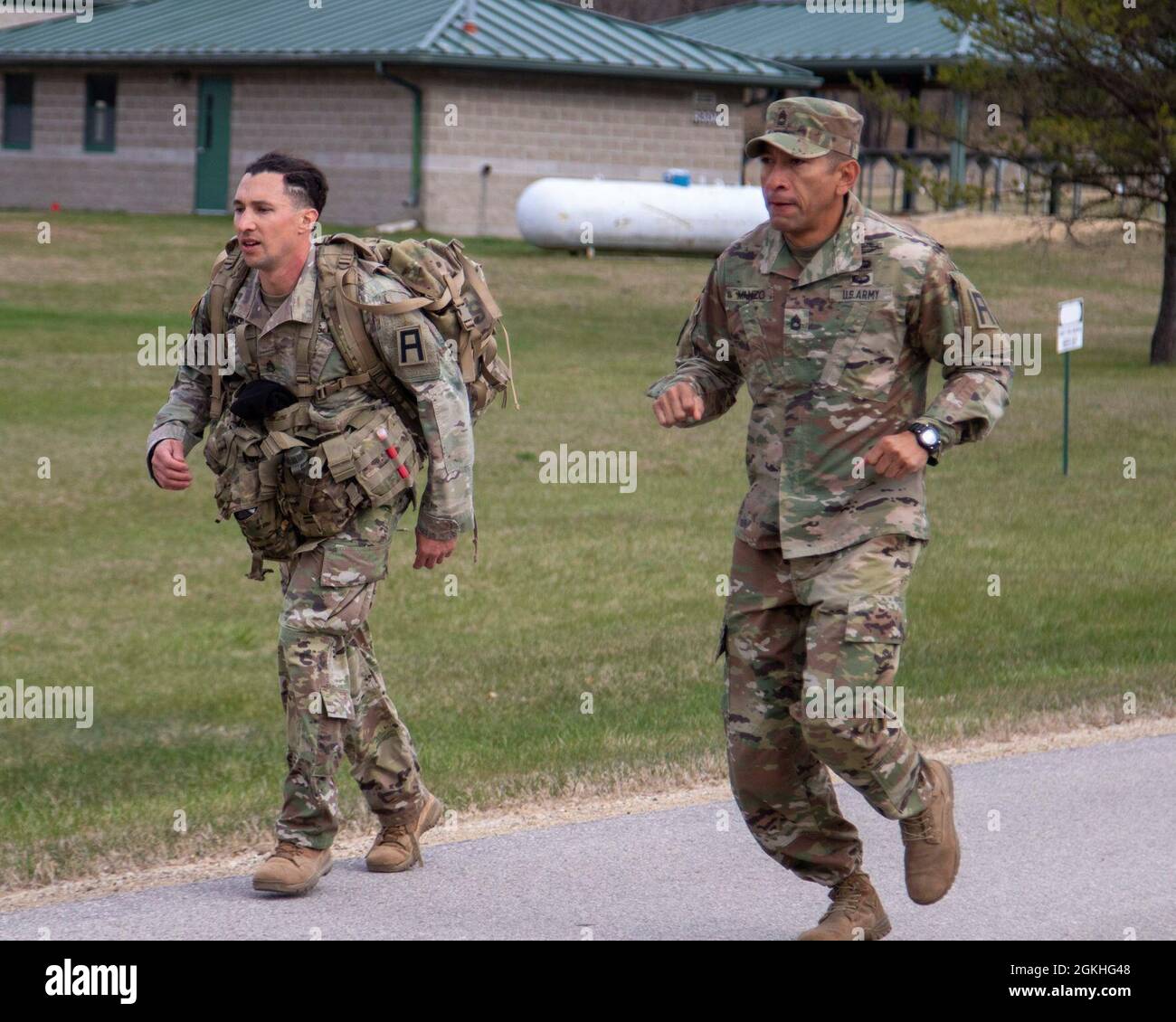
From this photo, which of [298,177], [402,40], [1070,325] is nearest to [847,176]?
[298,177]

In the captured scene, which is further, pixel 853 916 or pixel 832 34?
pixel 832 34

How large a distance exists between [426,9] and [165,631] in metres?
27.3

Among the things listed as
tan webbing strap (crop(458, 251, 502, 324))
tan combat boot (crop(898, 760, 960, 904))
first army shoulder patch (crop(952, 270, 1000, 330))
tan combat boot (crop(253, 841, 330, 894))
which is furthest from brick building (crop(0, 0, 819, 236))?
tan combat boot (crop(898, 760, 960, 904))

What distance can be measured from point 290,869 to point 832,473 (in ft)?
6.35

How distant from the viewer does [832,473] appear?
486cm

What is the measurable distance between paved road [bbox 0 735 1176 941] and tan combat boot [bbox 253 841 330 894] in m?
0.05

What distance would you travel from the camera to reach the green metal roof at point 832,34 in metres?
42.5

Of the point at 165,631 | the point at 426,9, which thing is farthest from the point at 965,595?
the point at 426,9

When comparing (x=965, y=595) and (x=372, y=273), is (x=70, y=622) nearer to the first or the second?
(x=965, y=595)

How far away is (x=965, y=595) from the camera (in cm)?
1210

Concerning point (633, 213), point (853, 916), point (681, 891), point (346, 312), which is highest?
point (346, 312)

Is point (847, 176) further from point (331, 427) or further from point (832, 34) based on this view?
point (832, 34)

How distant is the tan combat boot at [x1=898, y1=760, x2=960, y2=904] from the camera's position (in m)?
4.90

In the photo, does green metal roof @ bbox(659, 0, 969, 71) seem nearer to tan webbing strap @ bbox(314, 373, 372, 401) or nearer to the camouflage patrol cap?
tan webbing strap @ bbox(314, 373, 372, 401)
